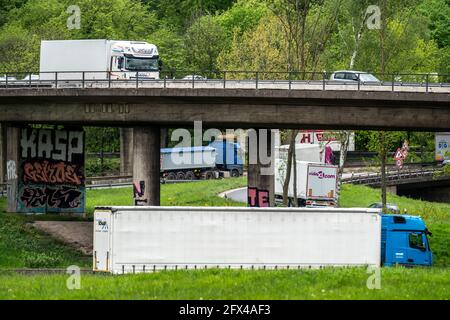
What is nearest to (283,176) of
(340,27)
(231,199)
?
(231,199)

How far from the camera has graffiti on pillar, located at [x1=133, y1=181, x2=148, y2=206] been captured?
63781 millimetres

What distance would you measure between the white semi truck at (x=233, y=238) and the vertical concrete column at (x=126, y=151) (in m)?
53.6

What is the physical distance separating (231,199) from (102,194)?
35.6 feet

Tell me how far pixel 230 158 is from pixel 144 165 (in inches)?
1651

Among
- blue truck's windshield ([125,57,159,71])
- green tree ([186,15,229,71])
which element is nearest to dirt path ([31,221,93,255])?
blue truck's windshield ([125,57,159,71])

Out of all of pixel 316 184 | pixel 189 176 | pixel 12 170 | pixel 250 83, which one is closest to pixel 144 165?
pixel 250 83

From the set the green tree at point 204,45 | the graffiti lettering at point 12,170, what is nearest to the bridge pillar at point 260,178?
the graffiti lettering at point 12,170

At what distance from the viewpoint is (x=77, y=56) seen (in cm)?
7094

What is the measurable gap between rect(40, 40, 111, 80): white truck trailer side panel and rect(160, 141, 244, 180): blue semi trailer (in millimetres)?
30195

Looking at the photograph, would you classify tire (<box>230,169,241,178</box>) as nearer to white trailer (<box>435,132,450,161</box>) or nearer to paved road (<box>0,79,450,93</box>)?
white trailer (<box>435,132,450,161</box>)

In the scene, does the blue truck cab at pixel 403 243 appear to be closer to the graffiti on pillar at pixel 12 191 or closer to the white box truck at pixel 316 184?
the graffiti on pillar at pixel 12 191

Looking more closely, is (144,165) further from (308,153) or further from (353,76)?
(308,153)

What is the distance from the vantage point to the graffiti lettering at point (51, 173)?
227 feet
